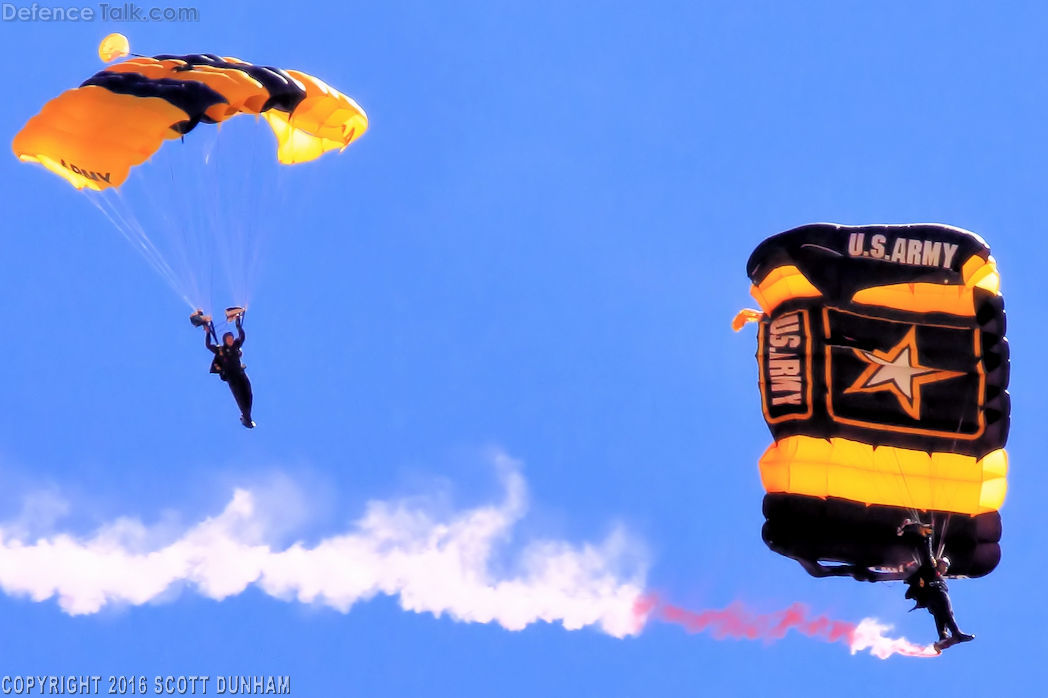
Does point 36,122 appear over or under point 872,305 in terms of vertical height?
over

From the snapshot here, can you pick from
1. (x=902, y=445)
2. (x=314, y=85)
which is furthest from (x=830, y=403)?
(x=314, y=85)

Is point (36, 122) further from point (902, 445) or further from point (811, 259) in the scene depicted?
point (902, 445)

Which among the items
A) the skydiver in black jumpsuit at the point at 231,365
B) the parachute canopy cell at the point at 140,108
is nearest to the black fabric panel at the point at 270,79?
the parachute canopy cell at the point at 140,108

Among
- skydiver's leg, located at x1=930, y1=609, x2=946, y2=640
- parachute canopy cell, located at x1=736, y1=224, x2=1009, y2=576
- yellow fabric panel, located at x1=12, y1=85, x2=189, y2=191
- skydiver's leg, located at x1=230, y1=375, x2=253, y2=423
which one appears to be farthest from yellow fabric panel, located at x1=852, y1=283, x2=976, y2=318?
yellow fabric panel, located at x1=12, y1=85, x2=189, y2=191

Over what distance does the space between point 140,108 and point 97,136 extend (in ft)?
1.75

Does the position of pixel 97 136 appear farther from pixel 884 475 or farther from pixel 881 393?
pixel 884 475

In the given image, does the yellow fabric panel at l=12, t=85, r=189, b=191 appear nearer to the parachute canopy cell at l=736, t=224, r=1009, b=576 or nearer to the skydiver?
the parachute canopy cell at l=736, t=224, r=1009, b=576

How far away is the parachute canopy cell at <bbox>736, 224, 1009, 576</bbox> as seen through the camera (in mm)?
21344

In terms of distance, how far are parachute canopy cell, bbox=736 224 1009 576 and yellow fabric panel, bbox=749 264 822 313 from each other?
14 mm

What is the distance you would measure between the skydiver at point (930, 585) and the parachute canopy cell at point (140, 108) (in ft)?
25.6

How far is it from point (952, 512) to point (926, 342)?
175 cm

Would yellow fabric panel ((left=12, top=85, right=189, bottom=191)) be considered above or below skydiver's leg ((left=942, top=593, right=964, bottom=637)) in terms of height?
above

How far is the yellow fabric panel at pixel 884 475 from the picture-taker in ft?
70.4

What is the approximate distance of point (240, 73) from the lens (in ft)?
72.8
